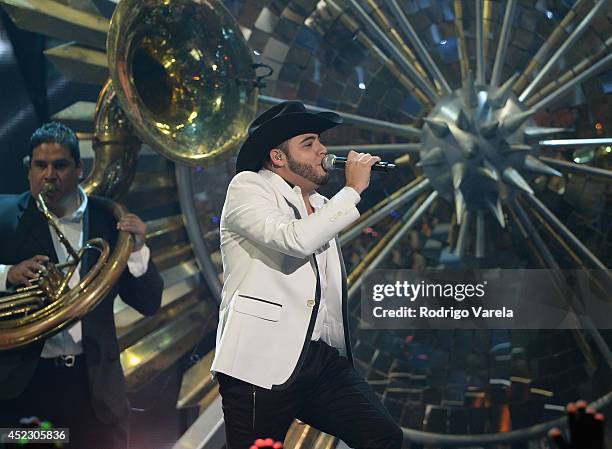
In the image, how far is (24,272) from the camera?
231 centimetres

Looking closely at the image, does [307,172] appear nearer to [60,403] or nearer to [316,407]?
[316,407]

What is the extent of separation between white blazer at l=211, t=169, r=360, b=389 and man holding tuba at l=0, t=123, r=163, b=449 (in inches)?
30.1

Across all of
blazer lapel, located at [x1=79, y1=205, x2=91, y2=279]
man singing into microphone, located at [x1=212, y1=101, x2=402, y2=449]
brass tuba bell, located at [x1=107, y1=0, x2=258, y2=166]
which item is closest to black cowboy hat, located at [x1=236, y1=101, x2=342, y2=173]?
man singing into microphone, located at [x1=212, y1=101, x2=402, y2=449]

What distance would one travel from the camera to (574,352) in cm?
280

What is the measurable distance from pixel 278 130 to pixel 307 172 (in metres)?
0.12

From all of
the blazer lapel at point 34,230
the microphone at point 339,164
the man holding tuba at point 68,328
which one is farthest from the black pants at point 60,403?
the microphone at point 339,164

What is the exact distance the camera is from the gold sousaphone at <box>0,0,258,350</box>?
93.7 inches

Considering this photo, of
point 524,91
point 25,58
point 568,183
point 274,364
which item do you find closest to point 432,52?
point 524,91

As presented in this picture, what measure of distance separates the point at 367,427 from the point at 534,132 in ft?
4.61
